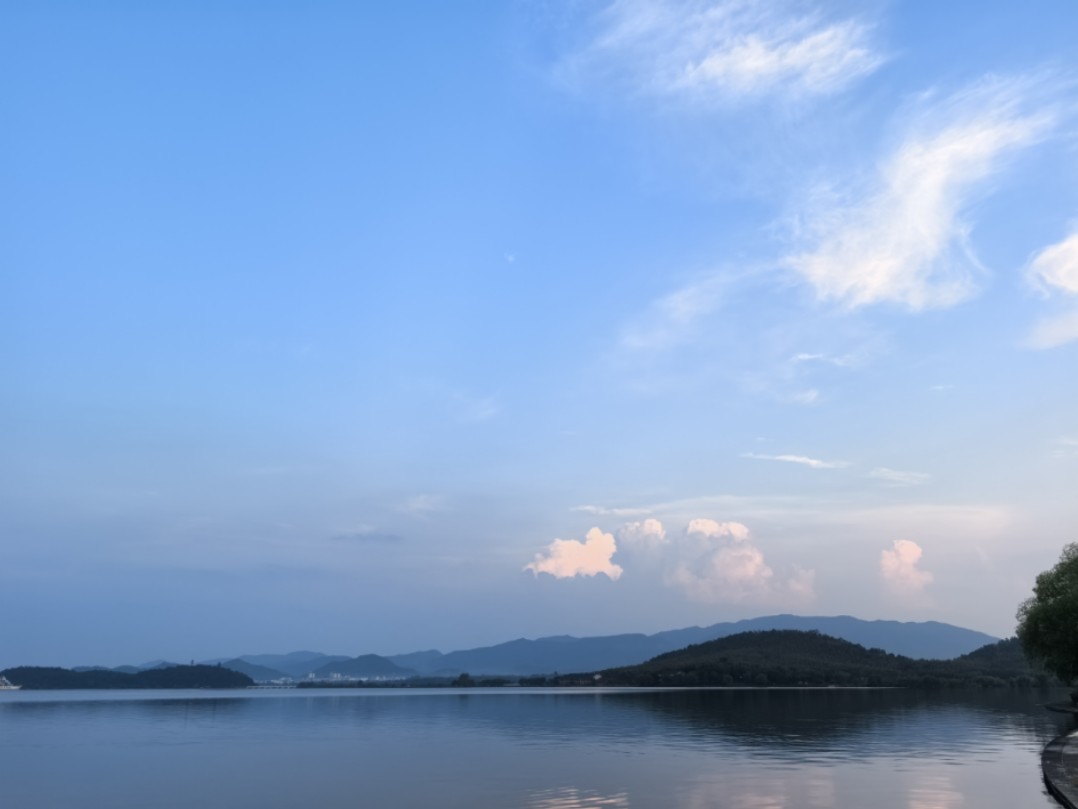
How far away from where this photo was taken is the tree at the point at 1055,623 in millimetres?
92250

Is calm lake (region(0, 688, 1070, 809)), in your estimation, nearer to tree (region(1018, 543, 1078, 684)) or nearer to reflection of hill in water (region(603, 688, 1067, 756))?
reflection of hill in water (region(603, 688, 1067, 756))

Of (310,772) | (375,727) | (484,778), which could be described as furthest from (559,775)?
(375,727)

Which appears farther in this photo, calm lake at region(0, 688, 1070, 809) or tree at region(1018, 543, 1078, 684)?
tree at region(1018, 543, 1078, 684)

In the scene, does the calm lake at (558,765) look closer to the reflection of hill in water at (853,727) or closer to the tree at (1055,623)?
the reflection of hill in water at (853,727)

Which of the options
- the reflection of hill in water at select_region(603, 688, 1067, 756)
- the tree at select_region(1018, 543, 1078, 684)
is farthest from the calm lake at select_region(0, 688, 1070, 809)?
the tree at select_region(1018, 543, 1078, 684)

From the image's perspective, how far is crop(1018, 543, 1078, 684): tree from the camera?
9225cm

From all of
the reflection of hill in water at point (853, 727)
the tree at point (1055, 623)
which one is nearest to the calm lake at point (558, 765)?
the reflection of hill in water at point (853, 727)

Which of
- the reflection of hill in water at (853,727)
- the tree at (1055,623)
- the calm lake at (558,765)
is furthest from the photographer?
the tree at (1055,623)

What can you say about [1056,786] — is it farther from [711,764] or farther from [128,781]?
[128,781]

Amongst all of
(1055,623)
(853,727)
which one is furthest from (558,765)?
(1055,623)

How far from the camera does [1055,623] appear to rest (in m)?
93.4

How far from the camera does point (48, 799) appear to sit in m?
46.5

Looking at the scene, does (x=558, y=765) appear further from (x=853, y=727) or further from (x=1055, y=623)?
(x=1055, y=623)

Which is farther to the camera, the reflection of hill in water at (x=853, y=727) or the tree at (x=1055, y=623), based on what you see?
the tree at (x=1055, y=623)
